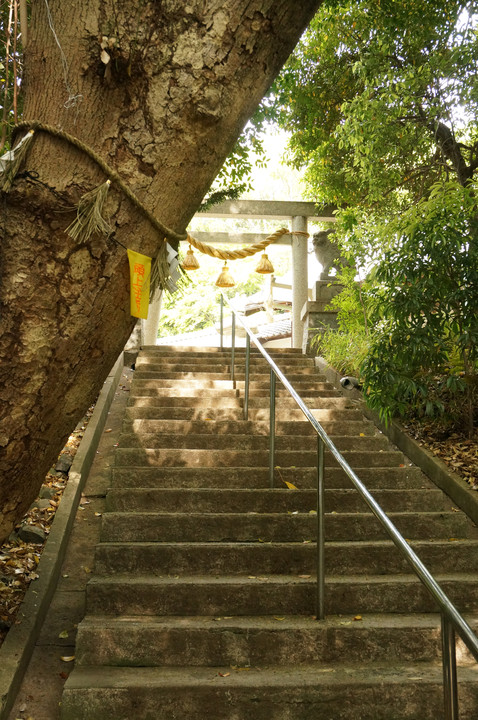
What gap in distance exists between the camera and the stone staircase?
271cm

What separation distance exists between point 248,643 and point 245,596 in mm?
287

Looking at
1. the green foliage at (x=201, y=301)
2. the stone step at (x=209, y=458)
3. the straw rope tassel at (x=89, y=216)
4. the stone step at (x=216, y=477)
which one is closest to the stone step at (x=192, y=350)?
the stone step at (x=209, y=458)

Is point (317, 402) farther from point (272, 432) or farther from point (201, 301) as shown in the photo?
point (201, 301)

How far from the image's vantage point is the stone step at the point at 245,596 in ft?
10.4

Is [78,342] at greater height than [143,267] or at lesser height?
lesser

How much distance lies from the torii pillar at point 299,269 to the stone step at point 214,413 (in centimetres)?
Result: 430

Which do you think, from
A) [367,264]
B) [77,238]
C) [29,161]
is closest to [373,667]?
[77,238]

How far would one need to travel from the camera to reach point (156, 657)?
9.59 feet

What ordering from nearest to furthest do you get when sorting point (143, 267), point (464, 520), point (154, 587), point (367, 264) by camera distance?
point (143, 267), point (154, 587), point (464, 520), point (367, 264)

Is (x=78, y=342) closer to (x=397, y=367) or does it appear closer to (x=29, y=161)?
(x=29, y=161)

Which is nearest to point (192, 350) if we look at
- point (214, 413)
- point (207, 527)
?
point (214, 413)

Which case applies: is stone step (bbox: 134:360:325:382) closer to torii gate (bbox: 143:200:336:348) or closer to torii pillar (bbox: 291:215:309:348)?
torii gate (bbox: 143:200:336:348)

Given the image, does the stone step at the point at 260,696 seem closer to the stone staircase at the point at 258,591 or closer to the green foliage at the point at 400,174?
the stone staircase at the point at 258,591

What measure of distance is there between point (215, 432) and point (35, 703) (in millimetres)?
2516
